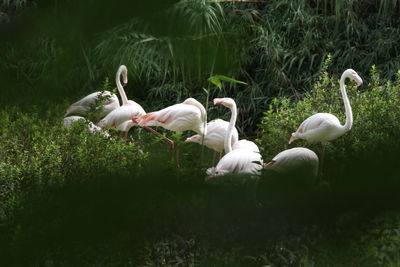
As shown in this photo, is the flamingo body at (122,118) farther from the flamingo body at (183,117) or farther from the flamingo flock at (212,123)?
the flamingo body at (183,117)

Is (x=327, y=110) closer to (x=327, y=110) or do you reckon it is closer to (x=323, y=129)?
(x=327, y=110)

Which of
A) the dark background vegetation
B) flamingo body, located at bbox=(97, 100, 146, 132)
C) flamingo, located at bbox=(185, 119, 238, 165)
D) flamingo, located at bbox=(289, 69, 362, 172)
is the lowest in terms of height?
flamingo body, located at bbox=(97, 100, 146, 132)

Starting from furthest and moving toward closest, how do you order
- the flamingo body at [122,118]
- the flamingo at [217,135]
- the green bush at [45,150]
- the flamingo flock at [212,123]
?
the flamingo body at [122,118] → the flamingo at [217,135] → the flamingo flock at [212,123] → the green bush at [45,150]

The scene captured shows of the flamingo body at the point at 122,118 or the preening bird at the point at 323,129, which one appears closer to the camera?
the preening bird at the point at 323,129

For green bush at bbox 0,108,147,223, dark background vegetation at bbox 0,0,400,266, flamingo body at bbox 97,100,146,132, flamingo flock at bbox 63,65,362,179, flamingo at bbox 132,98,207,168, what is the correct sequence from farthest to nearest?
flamingo body at bbox 97,100,146,132, flamingo at bbox 132,98,207,168, flamingo flock at bbox 63,65,362,179, green bush at bbox 0,108,147,223, dark background vegetation at bbox 0,0,400,266

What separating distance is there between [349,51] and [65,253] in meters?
5.25

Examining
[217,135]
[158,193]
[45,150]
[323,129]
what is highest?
[158,193]

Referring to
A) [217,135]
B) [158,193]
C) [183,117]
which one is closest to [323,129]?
[217,135]

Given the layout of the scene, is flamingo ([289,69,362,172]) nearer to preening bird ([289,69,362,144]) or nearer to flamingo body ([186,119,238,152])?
preening bird ([289,69,362,144])

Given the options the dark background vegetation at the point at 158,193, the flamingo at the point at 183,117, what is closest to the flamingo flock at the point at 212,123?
the flamingo at the point at 183,117

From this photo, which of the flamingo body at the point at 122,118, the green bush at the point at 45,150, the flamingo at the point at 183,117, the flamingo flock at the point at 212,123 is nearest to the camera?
the green bush at the point at 45,150

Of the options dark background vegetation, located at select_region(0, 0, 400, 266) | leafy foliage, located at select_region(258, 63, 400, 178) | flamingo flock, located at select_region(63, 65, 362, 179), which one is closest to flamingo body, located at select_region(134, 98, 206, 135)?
flamingo flock, located at select_region(63, 65, 362, 179)

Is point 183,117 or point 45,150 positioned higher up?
point 45,150

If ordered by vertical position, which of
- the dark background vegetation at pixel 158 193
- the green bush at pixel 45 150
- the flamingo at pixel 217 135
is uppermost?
the dark background vegetation at pixel 158 193
